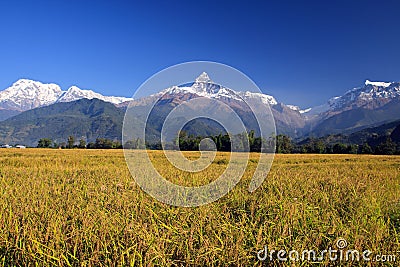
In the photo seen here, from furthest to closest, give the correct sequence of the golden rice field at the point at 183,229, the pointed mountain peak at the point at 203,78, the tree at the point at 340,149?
the tree at the point at 340,149 → the pointed mountain peak at the point at 203,78 → the golden rice field at the point at 183,229

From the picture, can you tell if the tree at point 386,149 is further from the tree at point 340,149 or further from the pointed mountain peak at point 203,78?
the pointed mountain peak at point 203,78

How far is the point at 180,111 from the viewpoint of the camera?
23.5 feet

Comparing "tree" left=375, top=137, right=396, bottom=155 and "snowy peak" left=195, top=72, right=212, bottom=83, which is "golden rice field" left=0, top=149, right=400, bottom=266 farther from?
"tree" left=375, top=137, right=396, bottom=155

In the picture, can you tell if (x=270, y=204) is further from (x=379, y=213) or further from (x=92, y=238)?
(x=92, y=238)

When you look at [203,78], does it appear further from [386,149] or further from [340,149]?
[386,149]

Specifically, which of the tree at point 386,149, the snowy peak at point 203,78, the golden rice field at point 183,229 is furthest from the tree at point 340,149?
the snowy peak at point 203,78

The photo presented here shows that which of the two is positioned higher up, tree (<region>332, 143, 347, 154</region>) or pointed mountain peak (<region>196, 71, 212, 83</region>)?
pointed mountain peak (<region>196, 71, 212, 83</region>)

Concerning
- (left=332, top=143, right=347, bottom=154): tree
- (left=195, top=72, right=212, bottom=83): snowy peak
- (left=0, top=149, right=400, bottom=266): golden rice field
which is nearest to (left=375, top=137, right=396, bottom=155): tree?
(left=332, top=143, right=347, bottom=154): tree

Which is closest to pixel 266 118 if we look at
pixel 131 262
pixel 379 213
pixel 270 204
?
pixel 270 204

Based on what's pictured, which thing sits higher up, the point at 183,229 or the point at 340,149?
the point at 340,149

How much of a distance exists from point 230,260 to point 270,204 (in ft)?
7.18

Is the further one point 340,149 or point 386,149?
point 340,149

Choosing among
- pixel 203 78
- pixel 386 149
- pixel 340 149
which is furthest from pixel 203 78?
pixel 386 149

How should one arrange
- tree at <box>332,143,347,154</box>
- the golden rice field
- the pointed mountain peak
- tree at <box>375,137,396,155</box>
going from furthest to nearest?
tree at <box>332,143,347,154</box> < tree at <box>375,137,396,155</box> < the pointed mountain peak < the golden rice field
